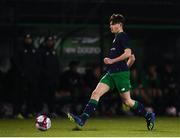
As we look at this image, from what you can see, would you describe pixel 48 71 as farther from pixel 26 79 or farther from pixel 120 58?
pixel 120 58

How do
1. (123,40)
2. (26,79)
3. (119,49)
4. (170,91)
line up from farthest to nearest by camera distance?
(170,91) < (26,79) < (119,49) < (123,40)

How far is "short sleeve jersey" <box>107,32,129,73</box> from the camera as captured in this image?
40.7ft

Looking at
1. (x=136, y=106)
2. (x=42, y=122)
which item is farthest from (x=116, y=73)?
(x=42, y=122)

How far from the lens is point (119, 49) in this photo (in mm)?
12523

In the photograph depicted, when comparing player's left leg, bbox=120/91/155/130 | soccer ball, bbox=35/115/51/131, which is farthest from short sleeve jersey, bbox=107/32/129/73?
soccer ball, bbox=35/115/51/131

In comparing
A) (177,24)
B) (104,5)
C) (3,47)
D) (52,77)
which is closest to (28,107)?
(52,77)

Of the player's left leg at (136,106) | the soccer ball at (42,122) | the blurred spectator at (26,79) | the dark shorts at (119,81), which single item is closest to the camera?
the soccer ball at (42,122)

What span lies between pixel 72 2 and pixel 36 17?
3.50 feet

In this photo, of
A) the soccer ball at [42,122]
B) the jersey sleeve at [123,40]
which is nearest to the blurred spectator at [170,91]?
the jersey sleeve at [123,40]

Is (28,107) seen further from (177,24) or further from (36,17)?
(177,24)

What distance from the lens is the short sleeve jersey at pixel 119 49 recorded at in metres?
12.4

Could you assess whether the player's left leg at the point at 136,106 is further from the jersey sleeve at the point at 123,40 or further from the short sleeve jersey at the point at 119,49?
the jersey sleeve at the point at 123,40

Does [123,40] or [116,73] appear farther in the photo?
[116,73]

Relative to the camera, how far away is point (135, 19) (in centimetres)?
1973
